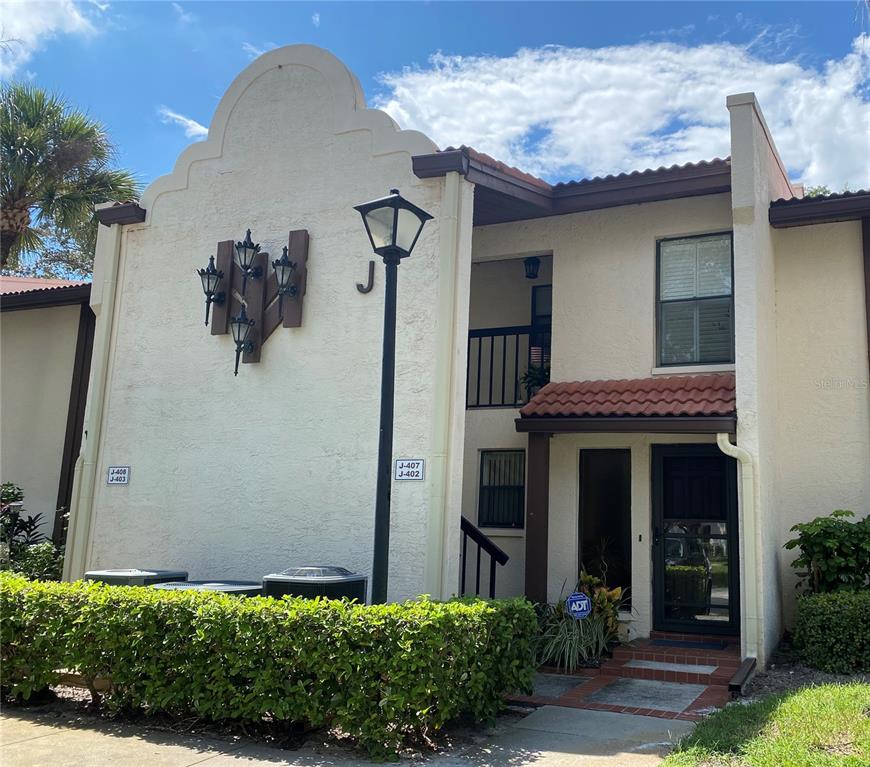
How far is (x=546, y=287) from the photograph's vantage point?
40.3ft

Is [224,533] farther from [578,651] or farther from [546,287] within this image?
[546,287]

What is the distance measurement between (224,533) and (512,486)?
12.5 feet

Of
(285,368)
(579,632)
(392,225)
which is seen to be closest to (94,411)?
Result: (285,368)

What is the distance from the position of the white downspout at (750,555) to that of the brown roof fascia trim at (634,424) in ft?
0.82

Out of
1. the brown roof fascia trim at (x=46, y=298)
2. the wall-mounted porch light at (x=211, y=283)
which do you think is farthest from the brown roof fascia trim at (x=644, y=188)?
the brown roof fascia trim at (x=46, y=298)

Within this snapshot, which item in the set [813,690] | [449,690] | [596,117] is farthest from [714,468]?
[449,690]

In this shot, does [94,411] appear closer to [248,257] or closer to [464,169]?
[248,257]

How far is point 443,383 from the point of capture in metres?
8.16

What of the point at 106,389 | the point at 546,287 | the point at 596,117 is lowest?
the point at 106,389

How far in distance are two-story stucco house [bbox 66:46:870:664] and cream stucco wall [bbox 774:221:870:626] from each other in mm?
25

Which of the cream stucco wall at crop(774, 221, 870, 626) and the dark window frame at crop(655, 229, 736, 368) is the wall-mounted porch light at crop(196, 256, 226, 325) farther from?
the cream stucco wall at crop(774, 221, 870, 626)

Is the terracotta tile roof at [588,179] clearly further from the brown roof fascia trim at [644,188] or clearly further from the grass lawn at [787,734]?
the grass lawn at [787,734]

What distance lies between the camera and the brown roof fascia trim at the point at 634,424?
8.47 metres

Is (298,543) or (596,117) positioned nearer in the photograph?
(298,543)
